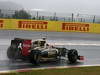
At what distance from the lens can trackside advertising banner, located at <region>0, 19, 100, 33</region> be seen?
35.1m

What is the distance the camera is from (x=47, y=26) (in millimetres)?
36844

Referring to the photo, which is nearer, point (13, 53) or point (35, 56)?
point (35, 56)

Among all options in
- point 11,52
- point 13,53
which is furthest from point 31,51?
point 11,52

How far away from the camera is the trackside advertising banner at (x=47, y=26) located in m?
35.1

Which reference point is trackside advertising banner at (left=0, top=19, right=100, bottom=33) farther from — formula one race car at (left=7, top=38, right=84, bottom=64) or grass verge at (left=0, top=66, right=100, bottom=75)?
grass verge at (left=0, top=66, right=100, bottom=75)

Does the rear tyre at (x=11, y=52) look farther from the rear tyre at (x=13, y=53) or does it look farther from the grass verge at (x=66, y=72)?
the grass verge at (x=66, y=72)

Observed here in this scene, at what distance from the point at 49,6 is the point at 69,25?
81.8 feet

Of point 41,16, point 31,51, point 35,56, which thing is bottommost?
point 35,56

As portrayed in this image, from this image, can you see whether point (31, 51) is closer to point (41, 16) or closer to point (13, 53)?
point (13, 53)

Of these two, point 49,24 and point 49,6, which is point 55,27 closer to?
point 49,24

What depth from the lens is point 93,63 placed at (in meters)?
17.2

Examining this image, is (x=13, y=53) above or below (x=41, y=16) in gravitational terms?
below

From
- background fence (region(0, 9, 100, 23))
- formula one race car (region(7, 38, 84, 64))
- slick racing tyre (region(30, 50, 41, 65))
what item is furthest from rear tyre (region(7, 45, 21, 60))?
background fence (region(0, 9, 100, 23))

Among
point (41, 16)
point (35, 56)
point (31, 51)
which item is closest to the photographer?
point (35, 56)
